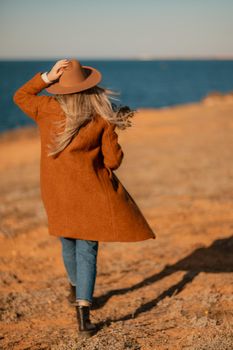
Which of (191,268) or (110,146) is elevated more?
(110,146)

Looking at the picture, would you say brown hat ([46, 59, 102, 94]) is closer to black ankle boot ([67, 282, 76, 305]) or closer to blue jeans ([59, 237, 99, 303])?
blue jeans ([59, 237, 99, 303])

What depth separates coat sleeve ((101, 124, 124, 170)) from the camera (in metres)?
3.39

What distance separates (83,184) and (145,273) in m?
1.89

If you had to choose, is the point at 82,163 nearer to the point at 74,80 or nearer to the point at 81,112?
the point at 81,112

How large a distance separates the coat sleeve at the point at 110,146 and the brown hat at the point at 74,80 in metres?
0.32

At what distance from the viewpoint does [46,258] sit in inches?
220

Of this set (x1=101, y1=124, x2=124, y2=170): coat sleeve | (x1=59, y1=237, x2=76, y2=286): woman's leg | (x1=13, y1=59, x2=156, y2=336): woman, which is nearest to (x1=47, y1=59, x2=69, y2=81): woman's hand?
(x1=13, y1=59, x2=156, y2=336): woman

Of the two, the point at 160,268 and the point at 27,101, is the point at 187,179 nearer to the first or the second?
the point at 160,268

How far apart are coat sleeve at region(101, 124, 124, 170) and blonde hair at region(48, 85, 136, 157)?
0.21 feet

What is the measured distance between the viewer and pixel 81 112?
3291mm

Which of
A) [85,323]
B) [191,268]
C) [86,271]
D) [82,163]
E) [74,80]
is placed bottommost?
[191,268]

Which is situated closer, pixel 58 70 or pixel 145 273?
pixel 58 70

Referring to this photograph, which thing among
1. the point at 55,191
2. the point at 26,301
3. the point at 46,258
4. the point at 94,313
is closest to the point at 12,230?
the point at 46,258

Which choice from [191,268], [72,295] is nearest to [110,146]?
[72,295]
